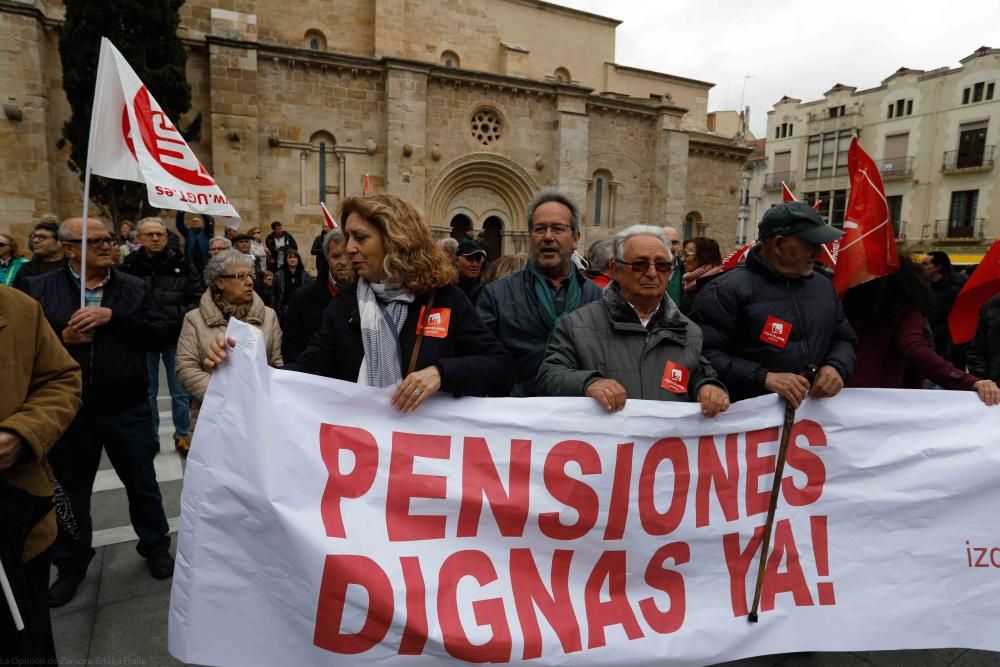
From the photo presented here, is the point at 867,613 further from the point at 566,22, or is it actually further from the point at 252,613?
the point at 566,22

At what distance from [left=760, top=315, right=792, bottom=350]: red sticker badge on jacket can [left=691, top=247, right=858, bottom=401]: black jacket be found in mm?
13

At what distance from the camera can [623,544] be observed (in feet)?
7.21

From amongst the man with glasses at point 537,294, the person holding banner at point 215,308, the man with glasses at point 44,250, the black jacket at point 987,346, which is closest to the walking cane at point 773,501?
the man with glasses at point 537,294

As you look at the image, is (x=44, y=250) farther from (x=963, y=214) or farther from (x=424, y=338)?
(x=963, y=214)

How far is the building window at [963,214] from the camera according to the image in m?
30.8

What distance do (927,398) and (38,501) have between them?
3.59m

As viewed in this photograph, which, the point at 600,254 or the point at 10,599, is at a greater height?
the point at 600,254

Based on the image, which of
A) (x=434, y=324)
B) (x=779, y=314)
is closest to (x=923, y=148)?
(x=779, y=314)

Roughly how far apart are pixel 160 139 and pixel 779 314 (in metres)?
Answer: 3.58

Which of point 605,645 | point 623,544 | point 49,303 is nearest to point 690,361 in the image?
point 623,544

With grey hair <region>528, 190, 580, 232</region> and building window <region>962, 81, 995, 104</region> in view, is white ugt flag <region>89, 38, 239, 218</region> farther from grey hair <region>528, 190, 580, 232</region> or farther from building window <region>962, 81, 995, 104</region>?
building window <region>962, 81, 995, 104</region>

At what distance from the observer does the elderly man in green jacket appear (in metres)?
2.29

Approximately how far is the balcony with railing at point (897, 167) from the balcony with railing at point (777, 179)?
17.9ft

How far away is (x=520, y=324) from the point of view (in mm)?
2912
